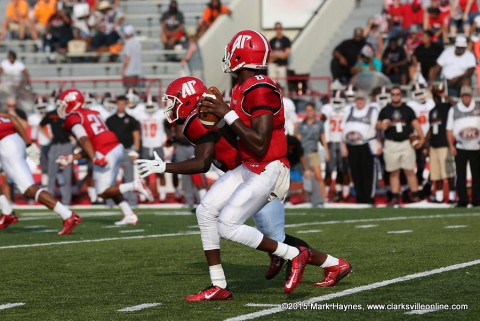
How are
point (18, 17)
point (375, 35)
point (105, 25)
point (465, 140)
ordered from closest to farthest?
point (465, 140), point (375, 35), point (105, 25), point (18, 17)

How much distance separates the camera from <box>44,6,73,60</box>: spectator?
26.6m

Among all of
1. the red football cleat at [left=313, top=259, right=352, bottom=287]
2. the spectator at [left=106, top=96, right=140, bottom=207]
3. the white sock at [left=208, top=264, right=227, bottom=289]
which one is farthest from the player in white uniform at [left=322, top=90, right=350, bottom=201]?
the white sock at [left=208, top=264, right=227, bottom=289]

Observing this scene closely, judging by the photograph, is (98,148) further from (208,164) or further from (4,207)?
(208,164)

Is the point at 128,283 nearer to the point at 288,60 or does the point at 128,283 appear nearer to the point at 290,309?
the point at 290,309

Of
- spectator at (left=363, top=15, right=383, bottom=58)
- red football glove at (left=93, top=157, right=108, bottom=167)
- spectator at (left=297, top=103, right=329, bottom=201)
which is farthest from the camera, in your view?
spectator at (left=363, top=15, right=383, bottom=58)

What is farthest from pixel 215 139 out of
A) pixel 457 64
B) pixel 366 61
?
pixel 366 61

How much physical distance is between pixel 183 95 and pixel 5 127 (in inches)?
228

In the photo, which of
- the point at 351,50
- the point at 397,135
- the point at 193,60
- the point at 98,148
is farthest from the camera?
the point at 193,60

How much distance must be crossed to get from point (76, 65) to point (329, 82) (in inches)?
243

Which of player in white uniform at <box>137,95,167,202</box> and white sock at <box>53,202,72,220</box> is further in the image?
player in white uniform at <box>137,95,167,202</box>

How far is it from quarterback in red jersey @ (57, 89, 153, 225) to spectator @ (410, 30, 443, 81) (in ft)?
25.1

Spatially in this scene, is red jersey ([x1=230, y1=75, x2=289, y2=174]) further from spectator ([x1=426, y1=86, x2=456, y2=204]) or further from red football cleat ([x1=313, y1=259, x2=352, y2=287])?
spectator ([x1=426, y1=86, x2=456, y2=204])

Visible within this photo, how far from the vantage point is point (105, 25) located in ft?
87.6

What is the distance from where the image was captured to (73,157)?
46.9ft
